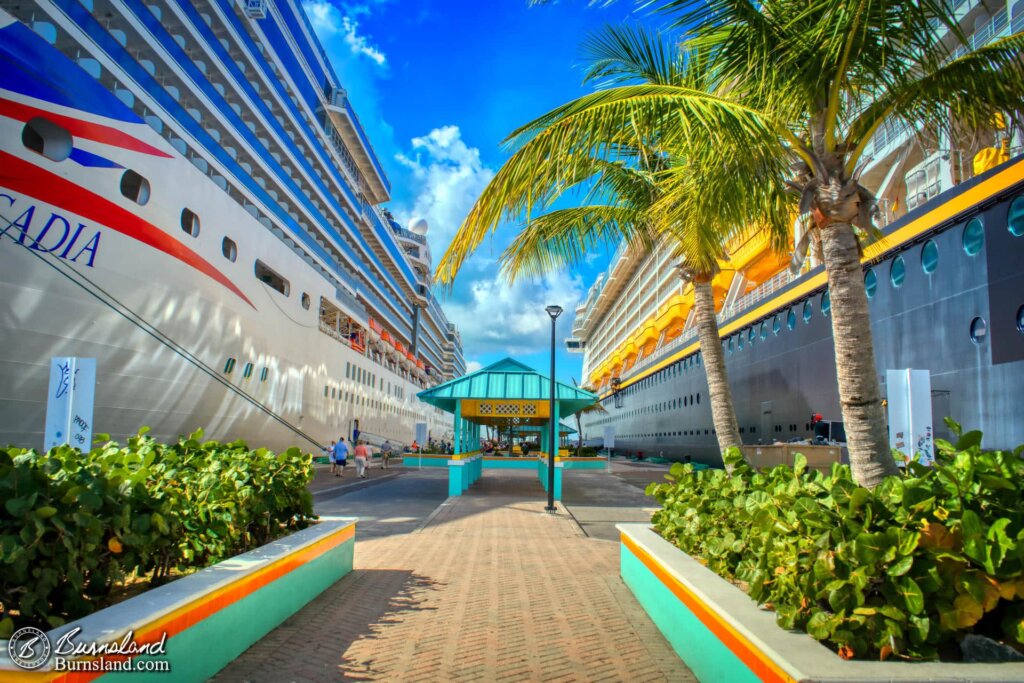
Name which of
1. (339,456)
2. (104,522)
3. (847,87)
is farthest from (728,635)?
(339,456)

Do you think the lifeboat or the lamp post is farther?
the lifeboat

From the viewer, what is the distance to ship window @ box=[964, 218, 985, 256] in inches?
480

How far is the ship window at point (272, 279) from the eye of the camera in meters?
20.9

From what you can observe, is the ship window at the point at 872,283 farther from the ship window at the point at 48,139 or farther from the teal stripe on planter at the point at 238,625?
the ship window at the point at 48,139

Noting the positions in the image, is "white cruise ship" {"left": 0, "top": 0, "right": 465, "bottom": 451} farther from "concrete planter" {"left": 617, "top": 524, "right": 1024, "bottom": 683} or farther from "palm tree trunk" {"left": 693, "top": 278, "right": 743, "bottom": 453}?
"concrete planter" {"left": 617, "top": 524, "right": 1024, "bottom": 683}

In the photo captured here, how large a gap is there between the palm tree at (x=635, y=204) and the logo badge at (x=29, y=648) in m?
3.39

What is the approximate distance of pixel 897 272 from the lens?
15.1 m

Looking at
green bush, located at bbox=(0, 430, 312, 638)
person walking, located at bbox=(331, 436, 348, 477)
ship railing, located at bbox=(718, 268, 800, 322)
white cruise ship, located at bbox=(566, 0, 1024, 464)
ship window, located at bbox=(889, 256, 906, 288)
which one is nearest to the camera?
green bush, located at bbox=(0, 430, 312, 638)

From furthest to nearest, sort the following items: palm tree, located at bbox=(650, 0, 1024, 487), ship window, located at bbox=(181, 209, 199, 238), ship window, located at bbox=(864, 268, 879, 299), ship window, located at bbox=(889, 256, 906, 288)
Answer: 1. ship window, located at bbox=(864, 268, 879, 299)
2. ship window, located at bbox=(181, 209, 199, 238)
3. ship window, located at bbox=(889, 256, 906, 288)
4. palm tree, located at bbox=(650, 0, 1024, 487)

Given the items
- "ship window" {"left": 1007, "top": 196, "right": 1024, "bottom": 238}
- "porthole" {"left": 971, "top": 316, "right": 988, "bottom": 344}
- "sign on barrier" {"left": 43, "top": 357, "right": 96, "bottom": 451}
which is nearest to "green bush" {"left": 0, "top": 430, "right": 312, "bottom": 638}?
"sign on barrier" {"left": 43, "top": 357, "right": 96, "bottom": 451}

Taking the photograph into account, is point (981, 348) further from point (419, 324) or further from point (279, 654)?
point (419, 324)

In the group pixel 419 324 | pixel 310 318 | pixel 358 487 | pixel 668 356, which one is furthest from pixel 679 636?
pixel 419 324

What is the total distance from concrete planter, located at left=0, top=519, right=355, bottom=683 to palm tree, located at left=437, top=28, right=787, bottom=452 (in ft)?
8.36

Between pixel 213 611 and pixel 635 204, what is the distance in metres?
7.41
